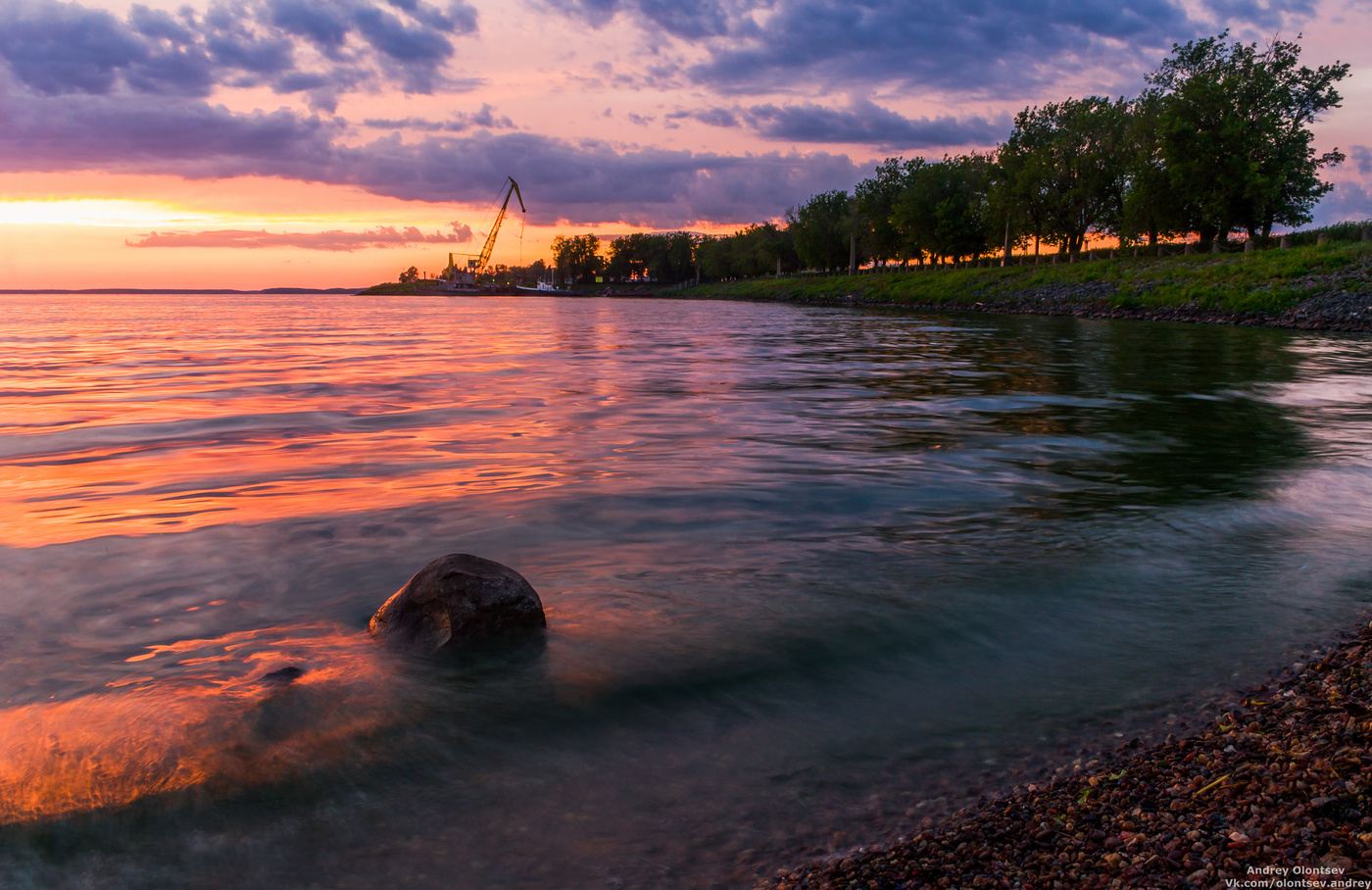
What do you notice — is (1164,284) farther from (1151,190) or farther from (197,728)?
(197,728)

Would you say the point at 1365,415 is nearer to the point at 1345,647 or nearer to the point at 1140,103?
the point at 1345,647

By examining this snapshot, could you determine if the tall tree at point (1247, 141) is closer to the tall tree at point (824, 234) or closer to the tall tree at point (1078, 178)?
the tall tree at point (1078, 178)

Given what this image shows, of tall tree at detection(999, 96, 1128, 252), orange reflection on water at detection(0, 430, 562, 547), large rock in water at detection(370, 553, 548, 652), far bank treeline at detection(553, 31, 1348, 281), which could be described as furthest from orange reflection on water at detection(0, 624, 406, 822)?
tall tree at detection(999, 96, 1128, 252)

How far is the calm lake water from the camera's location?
11.4 feet

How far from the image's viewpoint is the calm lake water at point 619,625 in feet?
11.4

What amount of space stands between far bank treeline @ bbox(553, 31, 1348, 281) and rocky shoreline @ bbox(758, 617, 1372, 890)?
61.9 m

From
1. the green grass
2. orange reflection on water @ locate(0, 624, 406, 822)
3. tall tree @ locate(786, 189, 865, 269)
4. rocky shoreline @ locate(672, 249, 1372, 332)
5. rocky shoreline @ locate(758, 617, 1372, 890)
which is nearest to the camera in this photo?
rocky shoreline @ locate(758, 617, 1372, 890)

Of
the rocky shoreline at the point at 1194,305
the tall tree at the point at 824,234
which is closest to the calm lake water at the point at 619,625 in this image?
the rocky shoreline at the point at 1194,305

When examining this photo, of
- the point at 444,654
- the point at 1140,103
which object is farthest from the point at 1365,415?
the point at 1140,103

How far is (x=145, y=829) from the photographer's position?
3424mm

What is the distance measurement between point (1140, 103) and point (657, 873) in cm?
7610

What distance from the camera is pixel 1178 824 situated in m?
2.95

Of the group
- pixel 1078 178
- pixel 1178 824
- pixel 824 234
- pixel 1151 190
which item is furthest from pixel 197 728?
pixel 824 234

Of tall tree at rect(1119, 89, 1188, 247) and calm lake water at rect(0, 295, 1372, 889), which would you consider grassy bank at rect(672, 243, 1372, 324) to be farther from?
calm lake water at rect(0, 295, 1372, 889)
